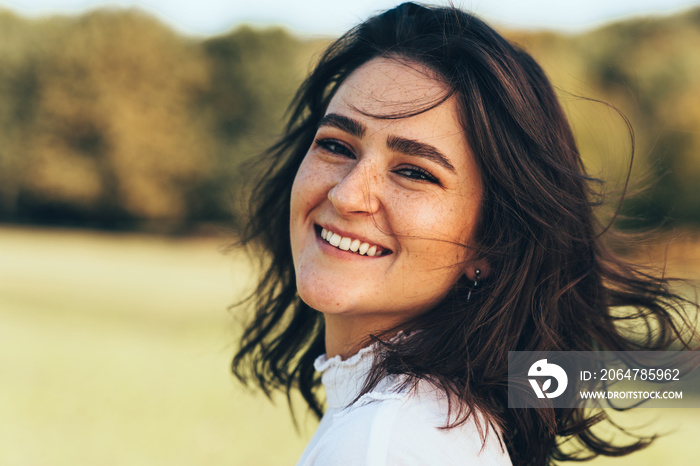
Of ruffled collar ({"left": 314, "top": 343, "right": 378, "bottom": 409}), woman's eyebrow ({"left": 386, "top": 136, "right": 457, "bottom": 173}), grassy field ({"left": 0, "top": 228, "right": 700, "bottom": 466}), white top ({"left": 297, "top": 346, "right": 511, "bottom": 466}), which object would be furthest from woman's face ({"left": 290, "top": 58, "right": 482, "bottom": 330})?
grassy field ({"left": 0, "top": 228, "right": 700, "bottom": 466})

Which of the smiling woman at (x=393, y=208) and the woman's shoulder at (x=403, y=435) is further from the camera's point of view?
the smiling woman at (x=393, y=208)

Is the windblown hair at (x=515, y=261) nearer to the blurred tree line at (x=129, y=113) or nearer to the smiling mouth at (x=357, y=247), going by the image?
the smiling mouth at (x=357, y=247)

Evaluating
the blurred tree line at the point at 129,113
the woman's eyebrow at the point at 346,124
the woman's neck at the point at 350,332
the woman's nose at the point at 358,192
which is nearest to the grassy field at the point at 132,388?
the woman's neck at the point at 350,332

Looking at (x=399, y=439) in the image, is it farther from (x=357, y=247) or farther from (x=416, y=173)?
(x=416, y=173)

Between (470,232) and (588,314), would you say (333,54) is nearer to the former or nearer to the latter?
(470,232)

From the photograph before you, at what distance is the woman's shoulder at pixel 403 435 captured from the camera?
1.47 m

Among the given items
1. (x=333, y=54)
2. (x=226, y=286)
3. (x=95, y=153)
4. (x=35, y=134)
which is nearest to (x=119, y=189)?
(x=95, y=153)

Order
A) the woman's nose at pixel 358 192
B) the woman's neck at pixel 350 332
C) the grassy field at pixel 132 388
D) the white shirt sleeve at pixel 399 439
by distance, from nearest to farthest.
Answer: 1. the white shirt sleeve at pixel 399 439
2. the woman's nose at pixel 358 192
3. the woman's neck at pixel 350 332
4. the grassy field at pixel 132 388

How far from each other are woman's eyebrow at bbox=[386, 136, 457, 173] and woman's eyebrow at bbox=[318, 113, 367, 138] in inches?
4.3

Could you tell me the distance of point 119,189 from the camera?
30234 millimetres

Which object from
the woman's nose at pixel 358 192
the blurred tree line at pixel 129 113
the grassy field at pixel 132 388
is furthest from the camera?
the blurred tree line at pixel 129 113

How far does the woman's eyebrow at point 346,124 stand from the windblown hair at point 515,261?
320 mm

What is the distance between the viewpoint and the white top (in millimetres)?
1473

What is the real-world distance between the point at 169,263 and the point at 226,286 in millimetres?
5193
